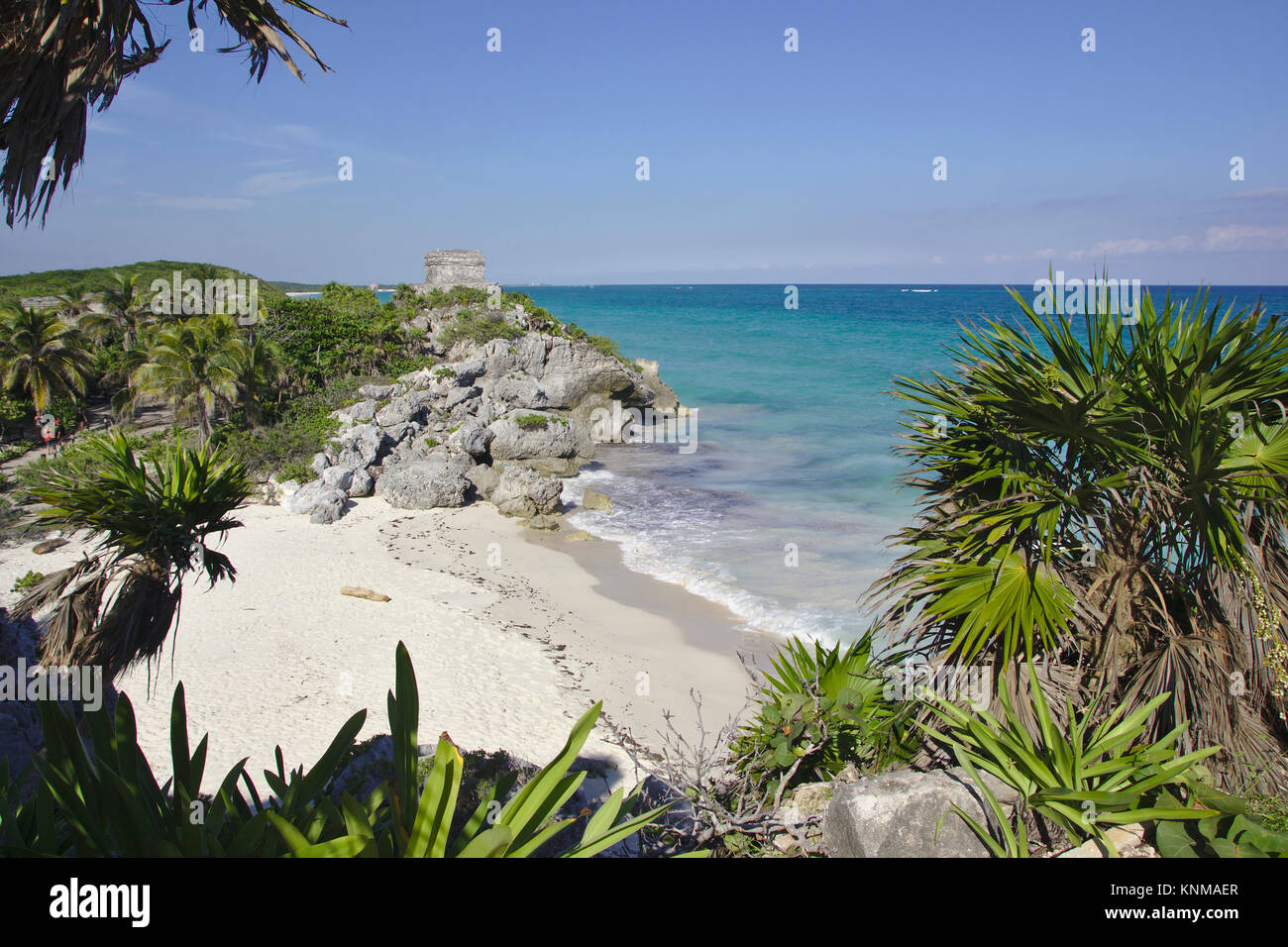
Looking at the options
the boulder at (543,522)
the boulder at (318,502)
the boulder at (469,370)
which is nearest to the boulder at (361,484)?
the boulder at (318,502)

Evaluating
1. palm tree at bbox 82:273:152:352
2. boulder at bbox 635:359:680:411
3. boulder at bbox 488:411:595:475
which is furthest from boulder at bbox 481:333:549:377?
palm tree at bbox 82:273:152:352

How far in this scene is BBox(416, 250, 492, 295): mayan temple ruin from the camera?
125ft

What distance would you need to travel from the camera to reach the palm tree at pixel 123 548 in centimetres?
538

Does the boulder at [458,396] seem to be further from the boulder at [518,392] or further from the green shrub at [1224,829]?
the green shrub at [1224,829]

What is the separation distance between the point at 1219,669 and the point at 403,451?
1994 centimetres

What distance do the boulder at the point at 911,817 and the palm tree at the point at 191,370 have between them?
2098 centimetres

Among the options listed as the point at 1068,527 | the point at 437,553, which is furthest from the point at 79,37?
the point at 437,553

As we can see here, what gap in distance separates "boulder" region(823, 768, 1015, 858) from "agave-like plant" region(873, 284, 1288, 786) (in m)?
0.69

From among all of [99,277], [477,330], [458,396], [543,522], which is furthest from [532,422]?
[99,277]

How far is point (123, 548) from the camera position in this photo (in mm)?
5516

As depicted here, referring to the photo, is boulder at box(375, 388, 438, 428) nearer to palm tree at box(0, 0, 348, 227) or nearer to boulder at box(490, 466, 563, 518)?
boulder at box(490, 466, 563, 518)

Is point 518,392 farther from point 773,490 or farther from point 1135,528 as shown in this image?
point 1135,528

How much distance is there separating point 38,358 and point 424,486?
12423mm

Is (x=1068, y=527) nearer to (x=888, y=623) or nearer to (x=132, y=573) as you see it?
(x=888, y=623)
